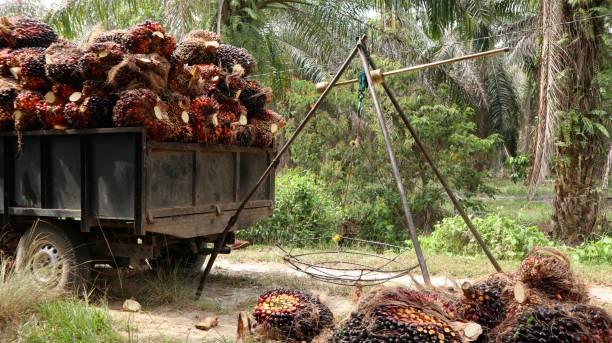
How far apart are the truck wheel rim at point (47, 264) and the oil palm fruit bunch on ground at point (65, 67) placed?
1612 millimetres

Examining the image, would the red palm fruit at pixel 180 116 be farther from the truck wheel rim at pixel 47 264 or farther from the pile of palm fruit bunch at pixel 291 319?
the pile of palm fruit bunch at pixel 291 319

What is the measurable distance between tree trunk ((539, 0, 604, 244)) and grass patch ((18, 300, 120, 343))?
8402 millimetres

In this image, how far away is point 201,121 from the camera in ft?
18.3

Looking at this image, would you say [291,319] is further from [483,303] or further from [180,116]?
[180,116]

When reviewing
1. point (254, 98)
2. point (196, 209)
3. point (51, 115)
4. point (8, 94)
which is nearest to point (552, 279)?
point (196, 209)

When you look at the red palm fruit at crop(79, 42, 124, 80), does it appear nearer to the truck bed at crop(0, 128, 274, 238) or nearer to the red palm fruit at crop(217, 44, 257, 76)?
the truck bed at crop(0, 128, 274, 238)

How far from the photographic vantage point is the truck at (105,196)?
5.05m

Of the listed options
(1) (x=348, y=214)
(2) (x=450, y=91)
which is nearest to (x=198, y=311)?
(1) (x=348, y=214)

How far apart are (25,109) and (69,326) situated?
8.04 feet

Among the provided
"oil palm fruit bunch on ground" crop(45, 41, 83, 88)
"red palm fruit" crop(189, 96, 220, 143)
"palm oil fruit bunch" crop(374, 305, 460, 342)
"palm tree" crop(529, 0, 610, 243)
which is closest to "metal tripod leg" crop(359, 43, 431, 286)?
"palm oil fruit bunch" crop(374, 305, 460, 342)

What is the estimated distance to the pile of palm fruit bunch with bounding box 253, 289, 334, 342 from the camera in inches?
154

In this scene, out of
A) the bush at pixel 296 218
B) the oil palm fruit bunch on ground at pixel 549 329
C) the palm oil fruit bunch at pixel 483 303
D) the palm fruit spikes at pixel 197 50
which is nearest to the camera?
the oil palm fruit bunch on ground at pixel 549 329

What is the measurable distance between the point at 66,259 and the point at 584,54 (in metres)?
9.37

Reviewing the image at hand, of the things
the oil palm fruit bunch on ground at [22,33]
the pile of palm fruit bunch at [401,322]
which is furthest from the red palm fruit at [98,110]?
the pile of palm fruit bunch at [401,322]
